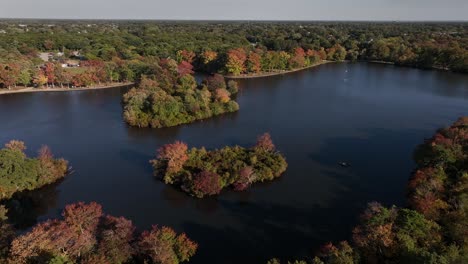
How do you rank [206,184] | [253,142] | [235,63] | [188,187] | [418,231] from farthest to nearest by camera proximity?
[235,63] → [253,142] → [188,187] → [206,184] → [418,231]

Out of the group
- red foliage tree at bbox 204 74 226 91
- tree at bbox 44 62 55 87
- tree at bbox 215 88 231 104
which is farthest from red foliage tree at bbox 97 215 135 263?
tree at bbox 44 62 55 87

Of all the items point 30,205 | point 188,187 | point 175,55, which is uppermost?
point 175,55

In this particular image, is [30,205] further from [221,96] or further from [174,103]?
[221,96]

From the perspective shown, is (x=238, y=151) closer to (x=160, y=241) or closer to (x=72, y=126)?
(x=160, y=241)

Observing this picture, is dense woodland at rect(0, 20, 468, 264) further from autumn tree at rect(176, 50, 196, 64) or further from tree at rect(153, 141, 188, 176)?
autumn tree at rect(176, 50, 196, 64)

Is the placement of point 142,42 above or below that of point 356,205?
above

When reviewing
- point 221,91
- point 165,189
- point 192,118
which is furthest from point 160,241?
point 221,91

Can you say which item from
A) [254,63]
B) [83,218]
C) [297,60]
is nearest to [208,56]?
[254,63]

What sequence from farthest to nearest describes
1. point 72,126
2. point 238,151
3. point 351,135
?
point 72,126 < point 351,135 < point 238,151
